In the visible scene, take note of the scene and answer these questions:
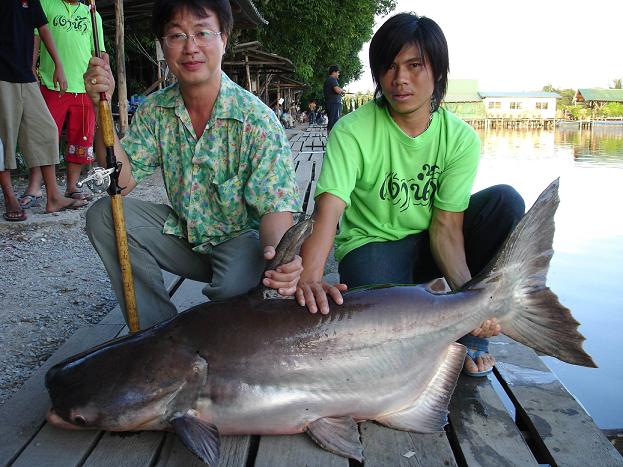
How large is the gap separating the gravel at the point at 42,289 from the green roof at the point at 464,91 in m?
74.7

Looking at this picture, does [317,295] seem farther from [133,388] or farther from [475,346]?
[475,346]

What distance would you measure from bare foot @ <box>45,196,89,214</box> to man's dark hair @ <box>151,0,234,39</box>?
3.32 metres

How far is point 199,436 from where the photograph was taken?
5.75 ft

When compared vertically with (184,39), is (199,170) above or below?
below

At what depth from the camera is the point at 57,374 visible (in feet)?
6.34

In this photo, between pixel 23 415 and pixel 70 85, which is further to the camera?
pixel 70 85

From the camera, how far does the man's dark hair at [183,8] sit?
237cm

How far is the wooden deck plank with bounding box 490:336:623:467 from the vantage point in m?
1.94

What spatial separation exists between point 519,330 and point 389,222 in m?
0.87

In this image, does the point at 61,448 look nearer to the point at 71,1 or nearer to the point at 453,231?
the point at 453,231

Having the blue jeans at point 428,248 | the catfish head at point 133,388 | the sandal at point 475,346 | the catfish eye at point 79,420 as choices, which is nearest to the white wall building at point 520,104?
the blue jeans at point 428,248

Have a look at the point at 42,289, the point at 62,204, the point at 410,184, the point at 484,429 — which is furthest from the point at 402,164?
the point at 62,204

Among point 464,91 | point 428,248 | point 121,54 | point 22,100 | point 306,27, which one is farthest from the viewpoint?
point 464,91

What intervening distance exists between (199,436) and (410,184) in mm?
1508
